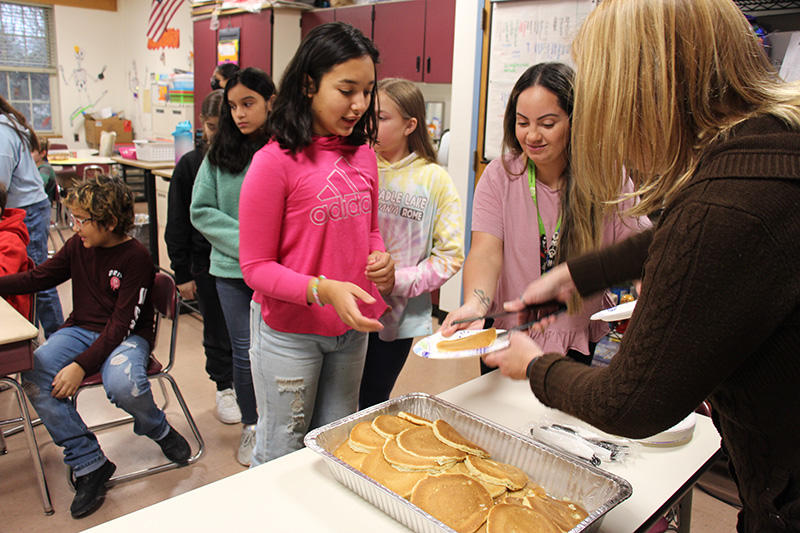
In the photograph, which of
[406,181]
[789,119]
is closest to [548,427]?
[789,119]

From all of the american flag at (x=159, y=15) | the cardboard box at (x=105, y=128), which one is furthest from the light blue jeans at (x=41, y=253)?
the cardboard box at (x=105, y=128)

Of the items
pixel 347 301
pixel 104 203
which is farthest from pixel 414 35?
pixel 347 301

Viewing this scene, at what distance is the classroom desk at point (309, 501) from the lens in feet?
3.03

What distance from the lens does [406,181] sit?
1788 millimetres

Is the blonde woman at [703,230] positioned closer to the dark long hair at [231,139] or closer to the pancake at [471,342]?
the pancake at [471,342]

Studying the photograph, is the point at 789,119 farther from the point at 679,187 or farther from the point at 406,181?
the point at 406,181

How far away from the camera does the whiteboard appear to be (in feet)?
10.2

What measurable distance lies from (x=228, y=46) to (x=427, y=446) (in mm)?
5356

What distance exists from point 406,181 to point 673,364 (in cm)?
122

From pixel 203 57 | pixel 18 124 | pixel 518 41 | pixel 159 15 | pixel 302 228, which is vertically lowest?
pixel 302 228

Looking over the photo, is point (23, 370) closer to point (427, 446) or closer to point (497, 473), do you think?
point (427, 446)

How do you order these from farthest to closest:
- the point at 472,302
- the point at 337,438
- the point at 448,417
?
the point at 472,302 → the point at 448,417 → the point at 337,438

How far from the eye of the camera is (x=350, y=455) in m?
1.06

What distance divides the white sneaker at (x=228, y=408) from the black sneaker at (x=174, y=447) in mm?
344
